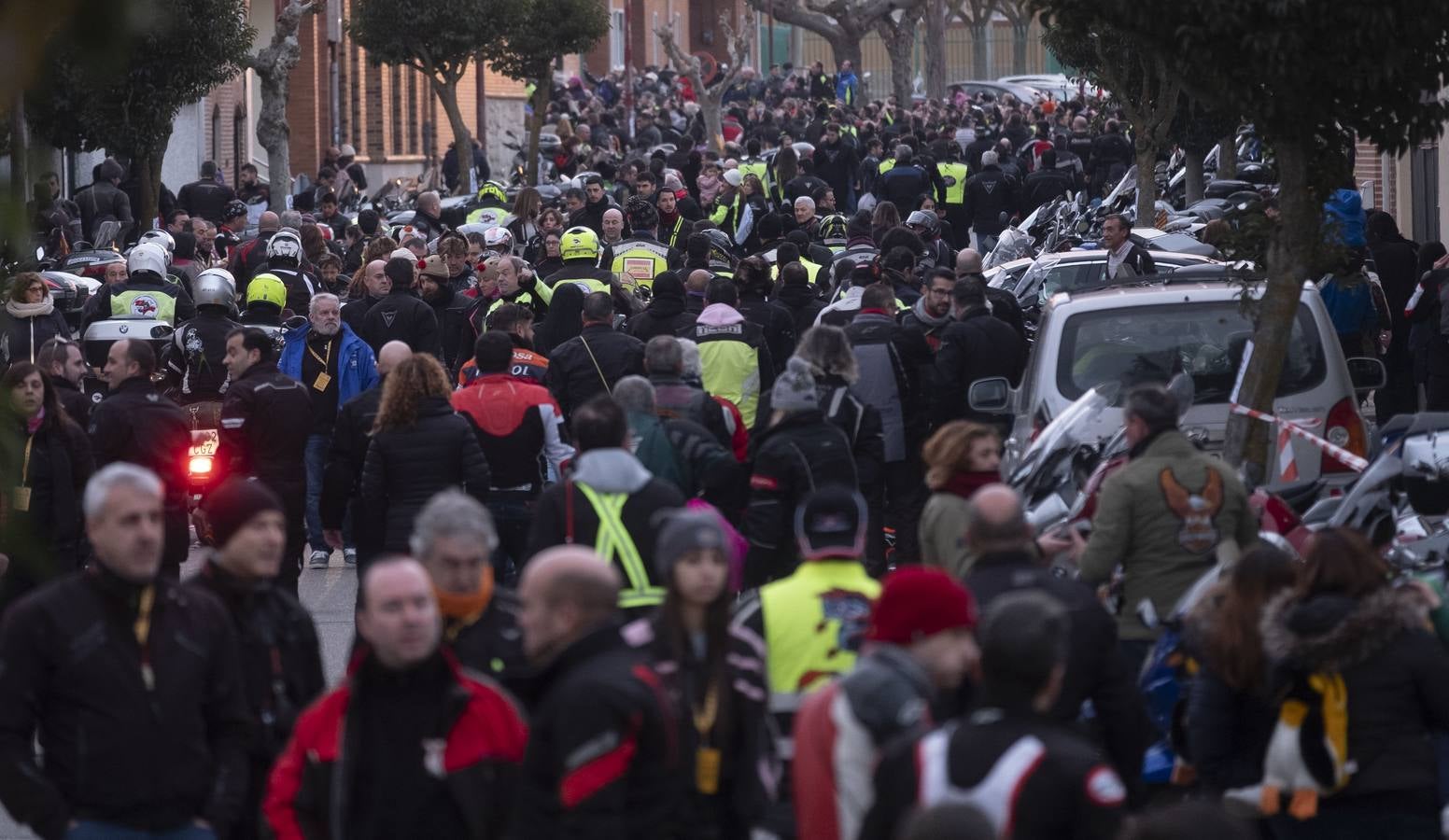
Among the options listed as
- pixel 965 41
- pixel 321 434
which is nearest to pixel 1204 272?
pixel 321 434

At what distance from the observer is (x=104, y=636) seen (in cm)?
519

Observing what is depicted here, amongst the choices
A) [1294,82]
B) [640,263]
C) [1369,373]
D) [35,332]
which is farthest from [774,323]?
[35,332]

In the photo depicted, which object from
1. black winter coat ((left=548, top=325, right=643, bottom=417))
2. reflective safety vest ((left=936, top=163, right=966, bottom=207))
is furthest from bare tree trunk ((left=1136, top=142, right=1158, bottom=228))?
black winter coat ((left=548, top=325, right=643, bottom=417))

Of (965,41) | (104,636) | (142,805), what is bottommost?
(142,805)

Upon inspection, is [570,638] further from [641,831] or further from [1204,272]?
[1204,272]

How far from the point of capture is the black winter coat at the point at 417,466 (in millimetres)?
9016

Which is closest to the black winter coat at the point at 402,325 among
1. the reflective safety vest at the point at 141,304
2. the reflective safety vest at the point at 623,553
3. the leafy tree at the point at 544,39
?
the reflective safety vest at the point at 141,304

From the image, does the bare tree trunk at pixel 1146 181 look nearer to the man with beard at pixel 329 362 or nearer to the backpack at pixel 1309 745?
the man with beard at pixel 329 362

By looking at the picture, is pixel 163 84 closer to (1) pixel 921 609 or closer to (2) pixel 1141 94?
(2) pixel 1141 94

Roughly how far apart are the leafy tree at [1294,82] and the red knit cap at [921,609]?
15.8 ft

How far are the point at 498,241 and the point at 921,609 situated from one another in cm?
1335

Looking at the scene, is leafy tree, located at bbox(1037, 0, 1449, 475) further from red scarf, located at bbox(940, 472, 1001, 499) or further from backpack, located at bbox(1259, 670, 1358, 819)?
backpack, located at bbox(1259, 670, 1358, 819)

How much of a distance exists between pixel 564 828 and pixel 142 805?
3.89ft

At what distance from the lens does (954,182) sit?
1103 inches
